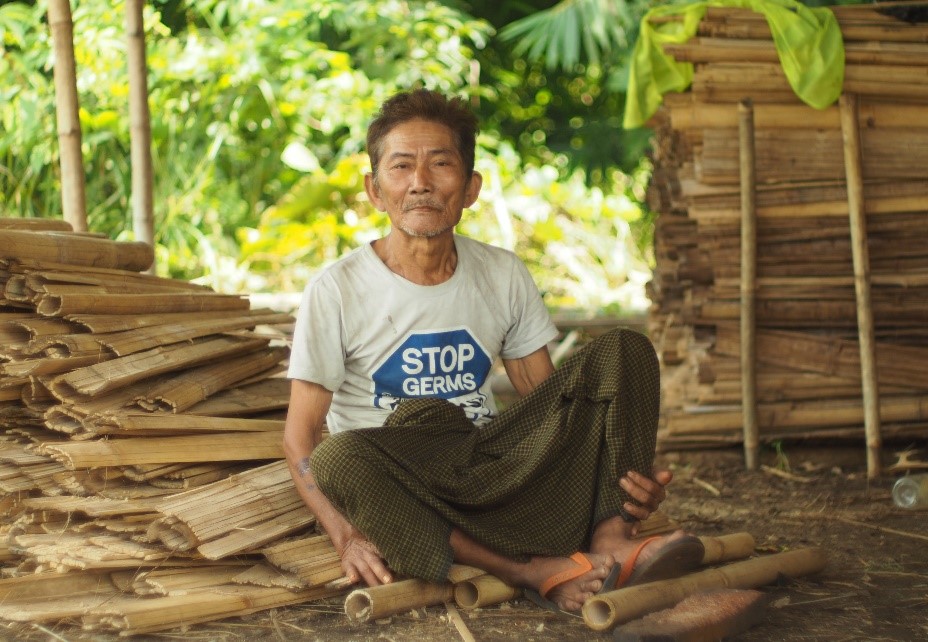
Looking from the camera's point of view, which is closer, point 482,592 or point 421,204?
point 482,592

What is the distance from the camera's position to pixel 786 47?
4754mm

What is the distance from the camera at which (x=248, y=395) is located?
379 cm

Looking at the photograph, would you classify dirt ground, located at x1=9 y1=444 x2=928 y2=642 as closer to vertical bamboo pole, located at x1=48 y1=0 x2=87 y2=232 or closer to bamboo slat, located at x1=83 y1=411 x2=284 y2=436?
bamboo slat, located at x1=83 y1=411 x2=284 y2=436

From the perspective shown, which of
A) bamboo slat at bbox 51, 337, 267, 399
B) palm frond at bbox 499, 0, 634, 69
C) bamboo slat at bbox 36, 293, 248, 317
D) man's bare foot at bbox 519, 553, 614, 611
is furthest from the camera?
palm frond at bbox 499, 0, 634, 69

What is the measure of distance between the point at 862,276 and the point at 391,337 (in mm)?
2528

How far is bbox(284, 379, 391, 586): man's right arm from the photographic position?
2.98 metres

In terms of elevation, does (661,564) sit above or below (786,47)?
below

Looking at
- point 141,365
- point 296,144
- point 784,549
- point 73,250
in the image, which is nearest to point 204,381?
point 141,365

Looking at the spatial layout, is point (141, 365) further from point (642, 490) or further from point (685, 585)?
point (685, 585)

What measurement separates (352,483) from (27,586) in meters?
0.95

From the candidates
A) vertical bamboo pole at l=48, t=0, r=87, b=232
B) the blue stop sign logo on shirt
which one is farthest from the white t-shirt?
vertical bamboo pole at l=48, t=0, r=87, b=232

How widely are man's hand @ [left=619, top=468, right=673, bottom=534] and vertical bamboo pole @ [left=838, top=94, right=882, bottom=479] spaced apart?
80.9 inches

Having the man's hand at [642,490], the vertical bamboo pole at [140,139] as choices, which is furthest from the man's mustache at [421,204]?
the vertical bamboo pole at [140,139]

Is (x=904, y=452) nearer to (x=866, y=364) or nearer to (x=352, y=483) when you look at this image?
(x=866, y=364)
